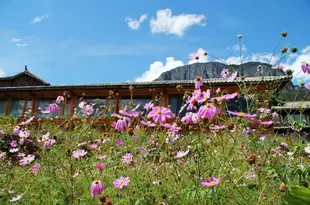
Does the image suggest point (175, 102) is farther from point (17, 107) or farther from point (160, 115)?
point (160, 115)

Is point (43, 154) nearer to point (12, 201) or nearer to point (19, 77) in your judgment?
point (12, 201)

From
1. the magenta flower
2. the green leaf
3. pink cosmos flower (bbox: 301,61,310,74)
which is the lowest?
the magenta flower

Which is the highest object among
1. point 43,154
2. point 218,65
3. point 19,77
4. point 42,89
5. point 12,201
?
point 218,65

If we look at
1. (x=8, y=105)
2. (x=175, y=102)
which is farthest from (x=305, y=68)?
(x=8, y=105)

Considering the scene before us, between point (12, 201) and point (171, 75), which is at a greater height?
point (171, 75)

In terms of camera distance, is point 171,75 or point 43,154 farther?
point 171,75

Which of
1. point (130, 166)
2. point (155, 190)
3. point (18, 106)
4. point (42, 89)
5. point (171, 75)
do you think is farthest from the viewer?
point (171, 75)

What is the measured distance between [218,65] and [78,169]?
2889 inches

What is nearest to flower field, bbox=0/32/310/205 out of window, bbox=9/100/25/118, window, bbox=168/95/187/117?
window, bbox=168/95/187/117

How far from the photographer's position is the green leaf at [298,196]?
108 centimetres

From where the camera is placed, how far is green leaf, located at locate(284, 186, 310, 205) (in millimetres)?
1076

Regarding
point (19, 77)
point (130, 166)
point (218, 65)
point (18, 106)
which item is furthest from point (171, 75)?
point (130, 166)

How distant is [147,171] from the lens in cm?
189

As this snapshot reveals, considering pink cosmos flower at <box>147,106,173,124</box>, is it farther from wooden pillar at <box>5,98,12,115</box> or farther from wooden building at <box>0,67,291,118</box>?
wooden pillar at <box>5,98,12,115</box>
